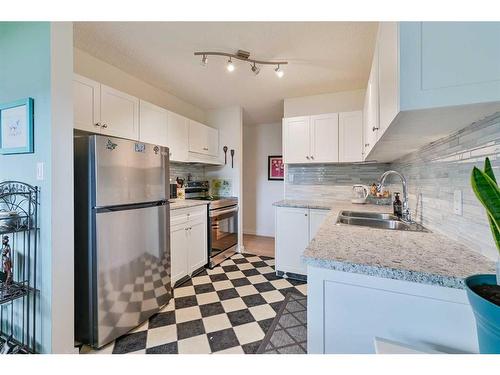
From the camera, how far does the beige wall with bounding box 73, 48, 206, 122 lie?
202 cm

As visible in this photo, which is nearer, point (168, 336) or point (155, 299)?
point (168, 336)

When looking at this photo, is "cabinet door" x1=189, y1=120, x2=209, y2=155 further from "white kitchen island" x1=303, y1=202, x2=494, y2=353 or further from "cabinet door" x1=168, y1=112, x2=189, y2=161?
"white kitchen island" x1=303, y1=202, x2=494, y2=353

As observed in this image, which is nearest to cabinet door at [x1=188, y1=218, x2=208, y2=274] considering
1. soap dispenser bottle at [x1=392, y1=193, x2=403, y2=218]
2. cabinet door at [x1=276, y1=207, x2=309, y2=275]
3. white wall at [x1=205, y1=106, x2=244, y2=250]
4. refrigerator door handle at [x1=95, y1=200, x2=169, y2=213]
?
refrigerator door handle at [x1=95, y1=200, x2=169, y2=213]

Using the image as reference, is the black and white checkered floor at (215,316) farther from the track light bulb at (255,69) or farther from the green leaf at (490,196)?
the track light bulb at (255,69)

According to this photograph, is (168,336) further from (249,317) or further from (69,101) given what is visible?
(69,101)

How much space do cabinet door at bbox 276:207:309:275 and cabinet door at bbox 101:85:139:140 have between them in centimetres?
183

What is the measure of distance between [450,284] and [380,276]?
7.3 inches

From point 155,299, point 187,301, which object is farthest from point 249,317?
point 155,299

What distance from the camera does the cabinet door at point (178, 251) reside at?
2.29 m

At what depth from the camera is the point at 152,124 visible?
96.5 inches

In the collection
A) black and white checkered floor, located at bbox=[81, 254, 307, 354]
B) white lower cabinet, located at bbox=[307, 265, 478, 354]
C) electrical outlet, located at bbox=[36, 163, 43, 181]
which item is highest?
electrical outlet, located at bbox=[36, 163, 43, 181]

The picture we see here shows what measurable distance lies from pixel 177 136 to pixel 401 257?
260cm

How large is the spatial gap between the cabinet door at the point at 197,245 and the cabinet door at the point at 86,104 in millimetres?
1341

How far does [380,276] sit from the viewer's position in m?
0.76
